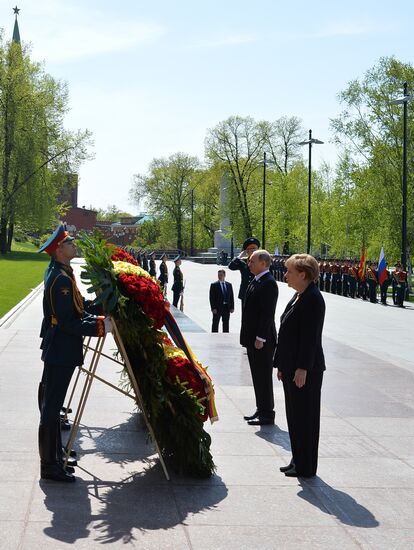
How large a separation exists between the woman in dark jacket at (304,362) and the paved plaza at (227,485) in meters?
0.25

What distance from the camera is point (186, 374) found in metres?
6.65

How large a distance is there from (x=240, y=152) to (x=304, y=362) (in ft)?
251

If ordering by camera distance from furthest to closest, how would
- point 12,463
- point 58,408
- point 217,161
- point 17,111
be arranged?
point 217,161 → point 17,111 → point 12,463 → point 58,408

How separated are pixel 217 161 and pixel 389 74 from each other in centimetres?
3920

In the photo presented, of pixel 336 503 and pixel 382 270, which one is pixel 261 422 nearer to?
pixel 336 503

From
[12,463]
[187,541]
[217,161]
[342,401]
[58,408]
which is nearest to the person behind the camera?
[187,541]

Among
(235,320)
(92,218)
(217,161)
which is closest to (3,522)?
(235,320)

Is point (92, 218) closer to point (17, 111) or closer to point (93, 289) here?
point (17, 111)

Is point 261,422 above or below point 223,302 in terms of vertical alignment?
below

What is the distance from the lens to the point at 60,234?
638 cm

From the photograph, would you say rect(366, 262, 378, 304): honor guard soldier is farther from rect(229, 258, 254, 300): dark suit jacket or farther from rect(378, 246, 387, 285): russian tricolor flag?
rect(229, 258, 254, 300): dark suit jacket

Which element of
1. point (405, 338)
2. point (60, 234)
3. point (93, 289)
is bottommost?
point (405, 338)

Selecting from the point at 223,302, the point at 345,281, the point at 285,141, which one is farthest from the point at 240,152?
the point at 223,302

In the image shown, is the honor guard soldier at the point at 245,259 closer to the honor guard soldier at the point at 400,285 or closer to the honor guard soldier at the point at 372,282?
the honor guard soldier at the point at 400,285
